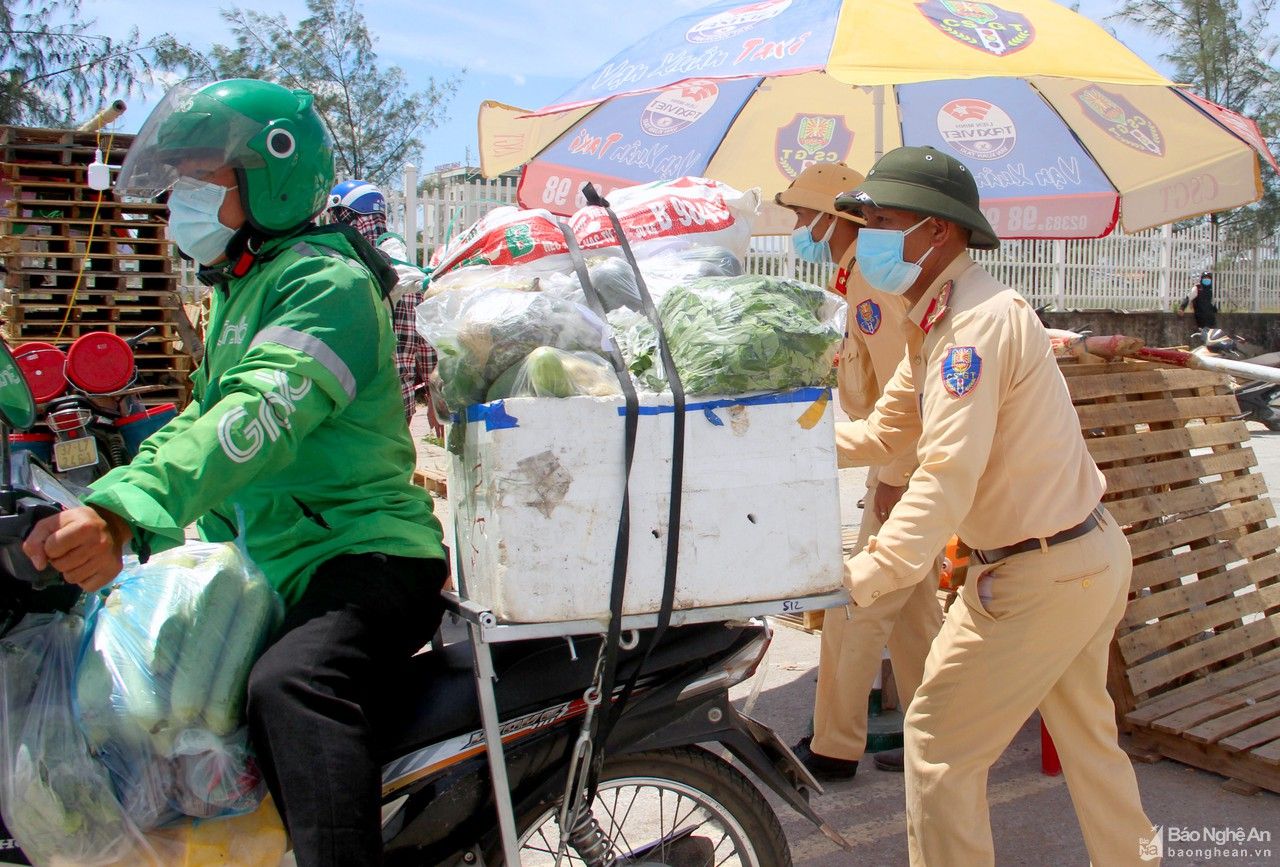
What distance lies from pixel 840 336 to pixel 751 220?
0.64 meters

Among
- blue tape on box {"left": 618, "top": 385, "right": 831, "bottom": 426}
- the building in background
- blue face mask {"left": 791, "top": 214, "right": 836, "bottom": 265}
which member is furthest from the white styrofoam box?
the building in background

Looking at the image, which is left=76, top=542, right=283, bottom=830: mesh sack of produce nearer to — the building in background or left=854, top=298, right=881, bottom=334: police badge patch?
left=854, top=298, right=881, bottom=334: police badge patch

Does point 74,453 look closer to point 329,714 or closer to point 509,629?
point 329,714

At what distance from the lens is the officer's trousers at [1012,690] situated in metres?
2.54

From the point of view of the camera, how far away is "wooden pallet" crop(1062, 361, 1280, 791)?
3.82m

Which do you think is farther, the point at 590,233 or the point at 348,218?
the point at 348,218

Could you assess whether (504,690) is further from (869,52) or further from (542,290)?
(869,52)

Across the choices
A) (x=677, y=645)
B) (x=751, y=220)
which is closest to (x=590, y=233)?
(x=751, y=220)

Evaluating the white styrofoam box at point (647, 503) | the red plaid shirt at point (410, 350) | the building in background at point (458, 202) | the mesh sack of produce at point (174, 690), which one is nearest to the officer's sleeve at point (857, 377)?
the red plaid shirt at point (410, 350)

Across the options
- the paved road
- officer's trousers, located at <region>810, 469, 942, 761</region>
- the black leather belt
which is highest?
the black leather belt

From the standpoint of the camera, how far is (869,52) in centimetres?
356

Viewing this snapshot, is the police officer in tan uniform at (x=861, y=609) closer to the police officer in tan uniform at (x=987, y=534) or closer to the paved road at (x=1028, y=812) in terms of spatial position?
the paved road at (x=1028, y=812)

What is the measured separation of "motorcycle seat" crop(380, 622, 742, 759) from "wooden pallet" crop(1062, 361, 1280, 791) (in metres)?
2.20

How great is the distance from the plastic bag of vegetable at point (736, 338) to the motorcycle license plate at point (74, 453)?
3.44 m
